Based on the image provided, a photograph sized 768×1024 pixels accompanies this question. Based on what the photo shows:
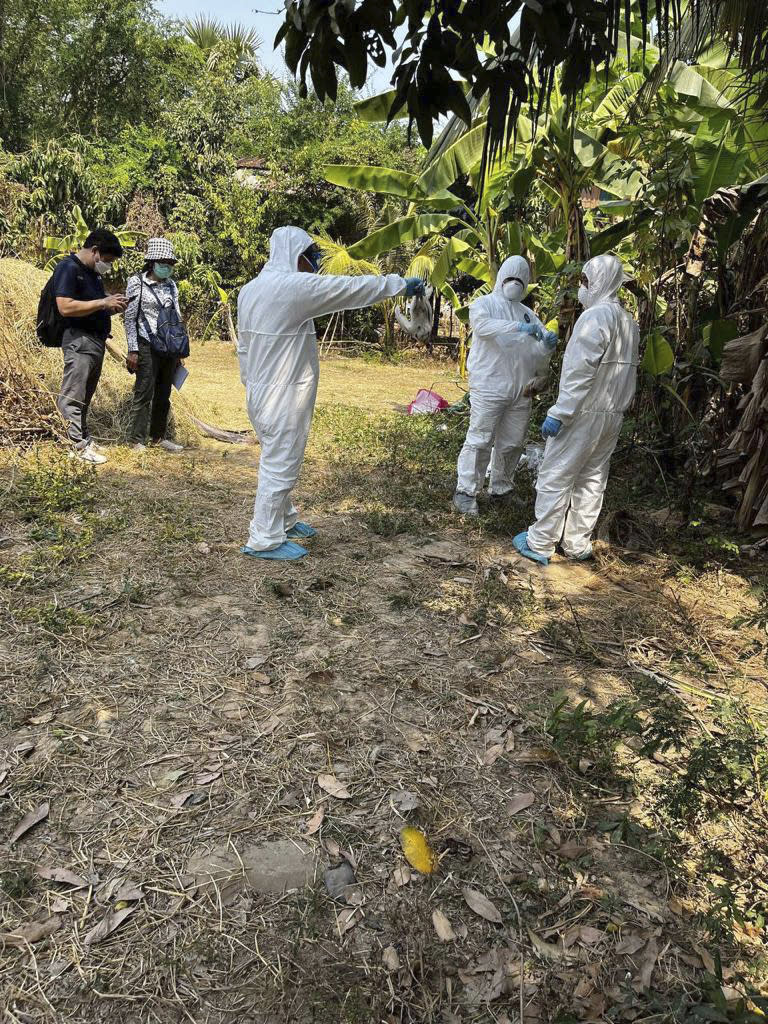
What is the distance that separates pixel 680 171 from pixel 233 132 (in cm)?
1405

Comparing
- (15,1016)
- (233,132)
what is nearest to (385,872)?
(15,1016)

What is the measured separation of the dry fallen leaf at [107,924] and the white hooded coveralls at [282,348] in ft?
8.89

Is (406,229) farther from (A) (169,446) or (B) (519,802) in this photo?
(B) (519,802)

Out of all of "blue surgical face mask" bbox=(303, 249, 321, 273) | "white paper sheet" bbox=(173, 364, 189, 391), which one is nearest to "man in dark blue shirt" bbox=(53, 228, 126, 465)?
"white paper sheet" bbox=(173, 364, 189, 391)

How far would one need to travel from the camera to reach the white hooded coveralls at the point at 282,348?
4.27m

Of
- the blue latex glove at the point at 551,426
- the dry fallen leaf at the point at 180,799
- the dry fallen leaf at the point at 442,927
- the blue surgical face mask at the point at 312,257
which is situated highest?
the blue surgical face mask at the point at 312,257

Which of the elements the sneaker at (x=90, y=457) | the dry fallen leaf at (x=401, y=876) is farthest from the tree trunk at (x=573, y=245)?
the dry fallen leaf at (x=401, y=876)

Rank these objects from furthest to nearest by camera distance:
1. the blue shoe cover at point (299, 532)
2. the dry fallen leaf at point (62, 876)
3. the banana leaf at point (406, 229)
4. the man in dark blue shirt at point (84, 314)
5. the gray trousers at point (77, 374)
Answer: the banana leaf at point (406, 229)
the gray trousers at point (77, 374)
the man in dark blue shirt at point (84, 314)
the blue shoe cover at point (299, 532)
the dry fallen leaf at point (62, 876)

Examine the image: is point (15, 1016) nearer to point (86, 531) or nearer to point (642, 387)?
point (86, 531)

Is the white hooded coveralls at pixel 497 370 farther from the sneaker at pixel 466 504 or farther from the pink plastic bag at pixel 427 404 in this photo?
the pink plastic bag at pixel 427 404

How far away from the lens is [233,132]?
1658cm

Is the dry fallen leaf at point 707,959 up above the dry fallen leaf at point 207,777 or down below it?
above

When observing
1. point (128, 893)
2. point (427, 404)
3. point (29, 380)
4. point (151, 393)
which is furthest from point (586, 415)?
point (427, 404)

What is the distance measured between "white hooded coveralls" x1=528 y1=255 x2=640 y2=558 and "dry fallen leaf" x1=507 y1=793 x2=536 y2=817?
8.21ft
